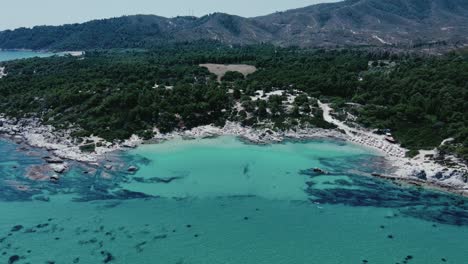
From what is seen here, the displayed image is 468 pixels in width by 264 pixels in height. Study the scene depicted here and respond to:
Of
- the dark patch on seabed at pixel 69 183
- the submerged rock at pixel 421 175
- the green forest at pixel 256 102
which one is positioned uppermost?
the green forest at pixel 256 102

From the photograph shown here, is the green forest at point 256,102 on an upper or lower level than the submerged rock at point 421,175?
upper

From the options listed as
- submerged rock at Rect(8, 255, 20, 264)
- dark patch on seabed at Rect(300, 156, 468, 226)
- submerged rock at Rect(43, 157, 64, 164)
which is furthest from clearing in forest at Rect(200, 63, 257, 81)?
submerged rock at Rect(8, 255, 20, 264)

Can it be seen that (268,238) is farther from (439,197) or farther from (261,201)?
(439,197)

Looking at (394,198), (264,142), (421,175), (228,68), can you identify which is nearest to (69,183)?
(264,142)

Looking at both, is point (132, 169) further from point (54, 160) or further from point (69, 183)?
point (54, 160)

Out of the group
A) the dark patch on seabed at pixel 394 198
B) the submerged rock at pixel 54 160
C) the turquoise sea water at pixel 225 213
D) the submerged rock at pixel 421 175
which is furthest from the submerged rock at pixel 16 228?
the submerged rock at pixel 421 175

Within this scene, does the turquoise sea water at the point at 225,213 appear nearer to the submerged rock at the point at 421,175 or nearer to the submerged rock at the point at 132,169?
the submerged rock at the point at 132,169

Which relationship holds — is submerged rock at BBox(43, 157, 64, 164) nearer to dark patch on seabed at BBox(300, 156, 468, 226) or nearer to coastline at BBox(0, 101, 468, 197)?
coastline at BBox(0, 101, 468, 197)

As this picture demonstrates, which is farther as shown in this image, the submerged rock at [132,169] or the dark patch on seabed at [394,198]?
the submerged rock at [132,169]
